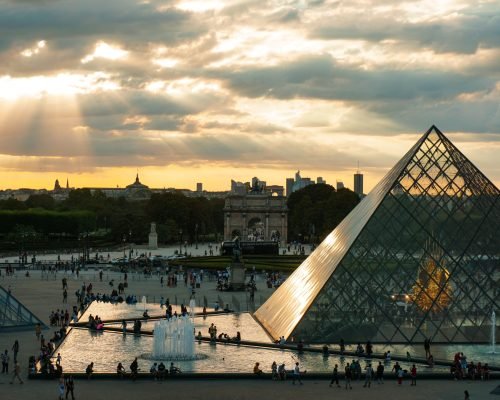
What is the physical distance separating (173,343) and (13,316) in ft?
34.1

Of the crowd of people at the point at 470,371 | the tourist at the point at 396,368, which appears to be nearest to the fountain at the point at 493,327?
the crowd of people at the point at 470,371

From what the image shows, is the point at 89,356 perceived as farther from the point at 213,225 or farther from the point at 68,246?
the point at 213,225

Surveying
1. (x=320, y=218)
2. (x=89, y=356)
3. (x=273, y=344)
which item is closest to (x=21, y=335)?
(x=89, y=356)

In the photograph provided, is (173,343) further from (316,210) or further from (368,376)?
(316,210)

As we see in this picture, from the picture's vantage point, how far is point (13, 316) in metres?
41.7

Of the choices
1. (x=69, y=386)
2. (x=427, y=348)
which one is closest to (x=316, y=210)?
(x=427, y=348)

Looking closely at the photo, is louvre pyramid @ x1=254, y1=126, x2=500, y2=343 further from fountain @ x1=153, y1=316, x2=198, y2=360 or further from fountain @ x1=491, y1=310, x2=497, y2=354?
fountain @ x1=153, y1=316, x2=198, y2=360

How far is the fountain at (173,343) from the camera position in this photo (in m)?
33.7

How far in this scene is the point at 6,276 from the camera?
75.9 metres

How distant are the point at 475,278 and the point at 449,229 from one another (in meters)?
2.32

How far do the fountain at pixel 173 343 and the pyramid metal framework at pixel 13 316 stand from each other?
9292 millimetres

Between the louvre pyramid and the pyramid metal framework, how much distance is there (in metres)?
9.58

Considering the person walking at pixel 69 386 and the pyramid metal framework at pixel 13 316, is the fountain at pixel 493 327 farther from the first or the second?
the pyramid metal framework at pixel 13 316

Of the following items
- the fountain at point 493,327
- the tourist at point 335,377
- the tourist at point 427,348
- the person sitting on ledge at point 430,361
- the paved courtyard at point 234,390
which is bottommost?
the paved courtyard at point 234,390
